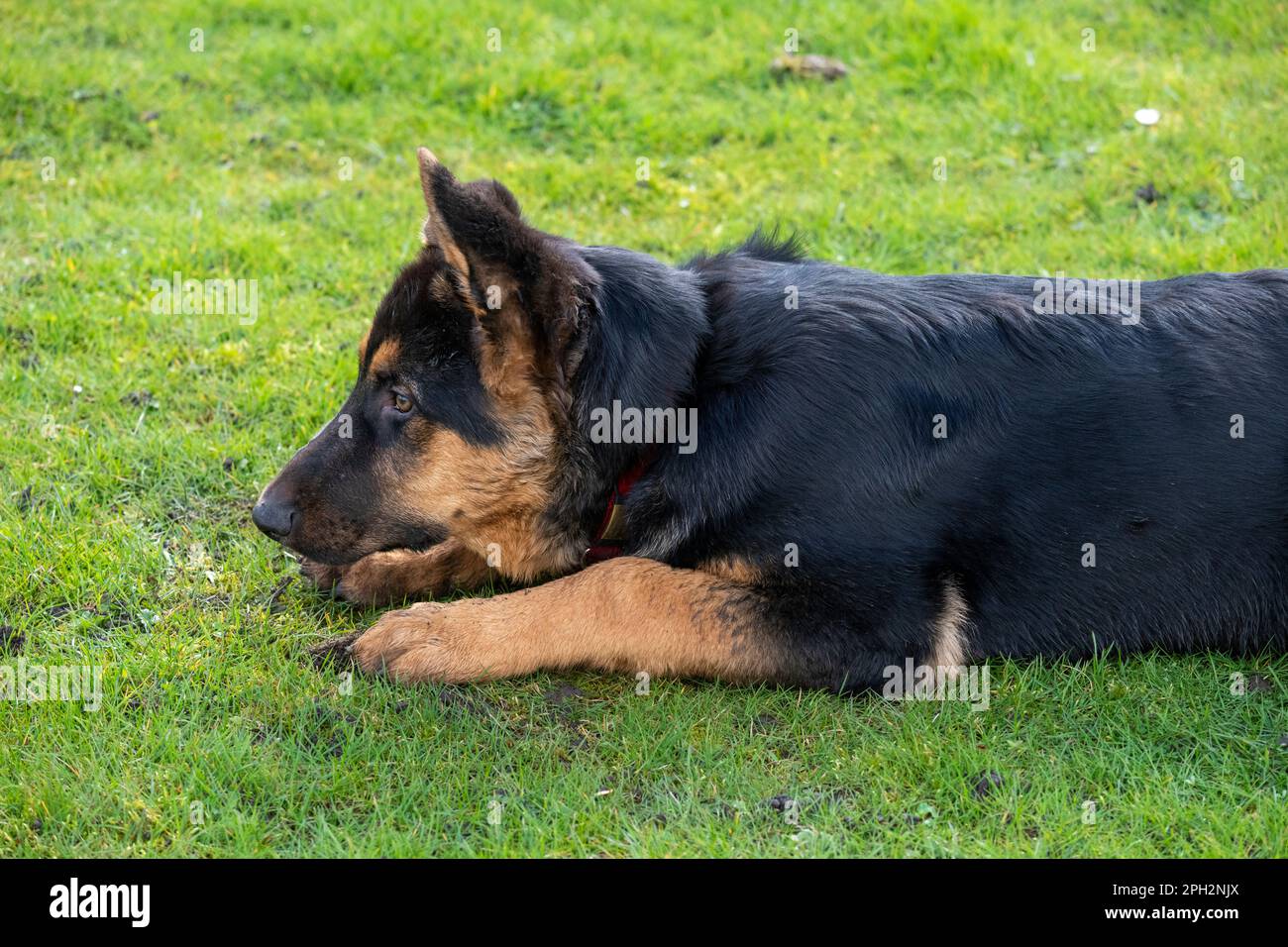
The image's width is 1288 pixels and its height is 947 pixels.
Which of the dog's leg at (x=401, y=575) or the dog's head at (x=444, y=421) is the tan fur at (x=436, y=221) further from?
the dog's leg at (x=401, y=575)

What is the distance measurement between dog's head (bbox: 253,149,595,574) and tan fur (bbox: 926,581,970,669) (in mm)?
1715

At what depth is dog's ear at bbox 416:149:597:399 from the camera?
4.75 m

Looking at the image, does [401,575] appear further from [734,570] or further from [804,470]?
[804,470]

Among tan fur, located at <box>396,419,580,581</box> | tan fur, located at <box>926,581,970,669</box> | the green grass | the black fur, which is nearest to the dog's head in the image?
tan fur, located at <box>396,419,580,581</box>

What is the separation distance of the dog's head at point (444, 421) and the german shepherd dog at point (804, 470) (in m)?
0.01

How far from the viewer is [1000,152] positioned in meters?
10.0

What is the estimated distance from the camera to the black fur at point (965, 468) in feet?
16.2

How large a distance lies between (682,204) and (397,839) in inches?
245

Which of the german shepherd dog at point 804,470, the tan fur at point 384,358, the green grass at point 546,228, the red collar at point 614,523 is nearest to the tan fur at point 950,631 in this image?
the german shepherd dog at point 804,470

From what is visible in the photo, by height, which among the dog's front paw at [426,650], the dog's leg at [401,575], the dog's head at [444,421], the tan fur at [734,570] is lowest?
the dog's front paw at [426,650]

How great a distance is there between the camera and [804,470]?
16.2ft

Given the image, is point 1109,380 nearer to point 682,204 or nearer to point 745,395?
point 745,395

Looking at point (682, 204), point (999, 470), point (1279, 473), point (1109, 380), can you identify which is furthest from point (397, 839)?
point (682, 204)

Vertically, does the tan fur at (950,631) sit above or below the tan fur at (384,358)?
below
